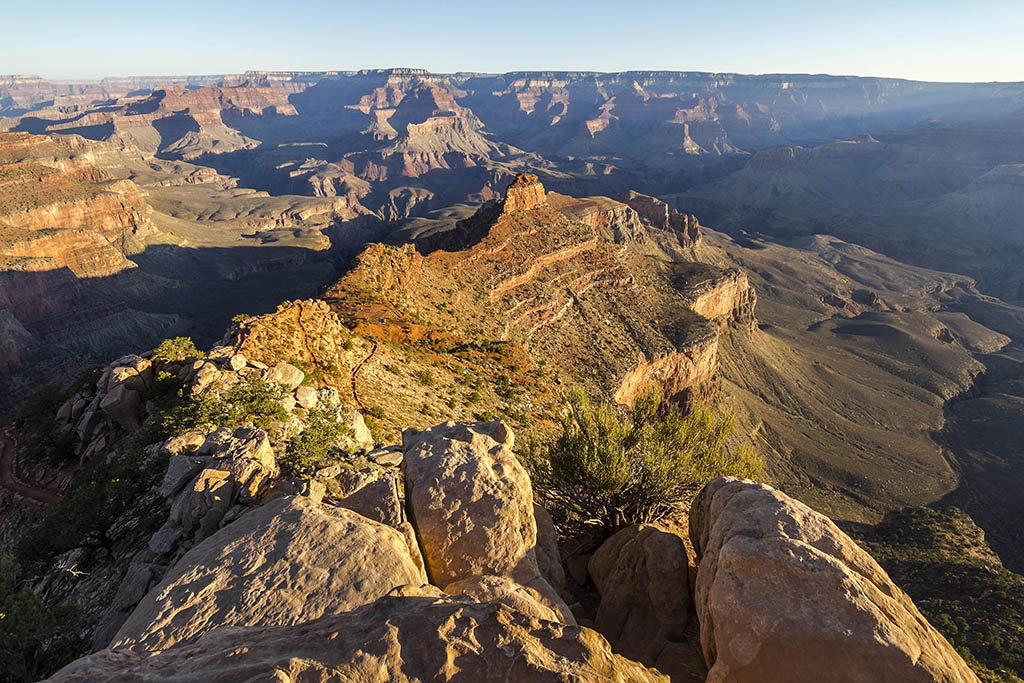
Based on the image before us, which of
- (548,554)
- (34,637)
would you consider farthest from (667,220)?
(34,637)

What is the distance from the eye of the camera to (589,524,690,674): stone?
12.6 metres

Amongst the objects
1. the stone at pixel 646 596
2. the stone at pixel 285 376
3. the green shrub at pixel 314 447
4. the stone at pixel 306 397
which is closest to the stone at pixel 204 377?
the stone at pixel 285 376

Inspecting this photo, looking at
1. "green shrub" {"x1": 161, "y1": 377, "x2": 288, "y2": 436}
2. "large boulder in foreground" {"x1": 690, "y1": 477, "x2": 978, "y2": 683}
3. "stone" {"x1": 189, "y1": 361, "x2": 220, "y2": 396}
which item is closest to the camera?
"large boulder in foreground" {"x1": 690, "y1": 477, "x2": 978, "y2": 683}

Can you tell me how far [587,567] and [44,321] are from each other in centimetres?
11418

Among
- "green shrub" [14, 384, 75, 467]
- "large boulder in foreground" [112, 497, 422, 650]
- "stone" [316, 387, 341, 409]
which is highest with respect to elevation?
"large boulder in foreground" [112, 497, 422, 650]

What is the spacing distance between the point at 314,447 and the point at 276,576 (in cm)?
715

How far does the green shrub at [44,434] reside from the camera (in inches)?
926

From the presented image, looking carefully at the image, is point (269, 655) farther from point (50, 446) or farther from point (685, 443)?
point (50, 446)

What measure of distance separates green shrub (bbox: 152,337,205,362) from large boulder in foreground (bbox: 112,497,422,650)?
17.3 meters

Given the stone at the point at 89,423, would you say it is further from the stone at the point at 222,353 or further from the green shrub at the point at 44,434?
the stone at the point at 222,353

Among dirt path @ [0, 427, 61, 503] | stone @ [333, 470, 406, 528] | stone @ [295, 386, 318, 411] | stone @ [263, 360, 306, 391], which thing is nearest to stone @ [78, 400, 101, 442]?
dirt path @ [0, 427, 61, 503]

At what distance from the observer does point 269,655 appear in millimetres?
6770

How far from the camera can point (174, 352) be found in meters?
25.1

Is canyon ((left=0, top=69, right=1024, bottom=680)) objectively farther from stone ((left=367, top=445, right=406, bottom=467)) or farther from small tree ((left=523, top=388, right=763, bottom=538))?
small tree ((left=523, top=388, right=763, bottom=538))
